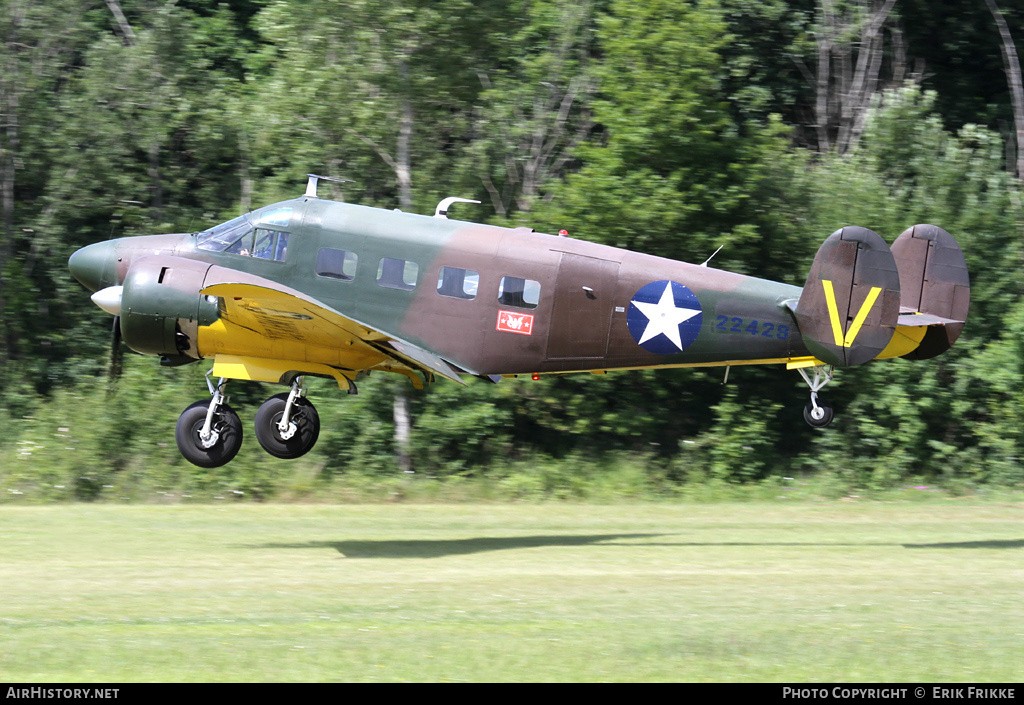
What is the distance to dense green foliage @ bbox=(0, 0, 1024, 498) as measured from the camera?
1853 cm

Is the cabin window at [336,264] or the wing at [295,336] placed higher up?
the cabin window at [336,264]

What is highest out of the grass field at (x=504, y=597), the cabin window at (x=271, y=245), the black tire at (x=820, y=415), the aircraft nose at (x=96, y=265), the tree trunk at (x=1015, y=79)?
the tree trunk at (x=1015, y=79)

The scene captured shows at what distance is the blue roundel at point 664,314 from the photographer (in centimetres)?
1252

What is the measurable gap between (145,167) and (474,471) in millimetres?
9999

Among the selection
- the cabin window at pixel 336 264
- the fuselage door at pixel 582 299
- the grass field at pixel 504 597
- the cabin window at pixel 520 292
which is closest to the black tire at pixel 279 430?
the grass field at pixel 504 597

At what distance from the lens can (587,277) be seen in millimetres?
12531

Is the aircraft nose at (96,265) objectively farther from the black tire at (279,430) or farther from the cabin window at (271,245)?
the black tire at (279,430)

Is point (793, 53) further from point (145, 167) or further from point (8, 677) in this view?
point (8, 677)

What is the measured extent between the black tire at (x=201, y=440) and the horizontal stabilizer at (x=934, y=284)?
28.0 ft

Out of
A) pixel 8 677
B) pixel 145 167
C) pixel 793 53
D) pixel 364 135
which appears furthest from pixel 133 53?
pixel 8 677

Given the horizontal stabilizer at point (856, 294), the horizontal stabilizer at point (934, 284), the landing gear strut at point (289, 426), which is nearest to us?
the horizontal stabilizer at point (856, 294)

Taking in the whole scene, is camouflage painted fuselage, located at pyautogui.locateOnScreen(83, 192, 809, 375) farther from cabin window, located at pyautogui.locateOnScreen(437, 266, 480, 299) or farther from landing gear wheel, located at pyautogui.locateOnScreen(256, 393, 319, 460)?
landing gear wheel, located at pyautogui.locateOnScreen(256, 393, 319, 460)

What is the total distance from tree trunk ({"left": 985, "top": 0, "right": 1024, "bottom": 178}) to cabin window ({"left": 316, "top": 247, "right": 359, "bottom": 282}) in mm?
16799

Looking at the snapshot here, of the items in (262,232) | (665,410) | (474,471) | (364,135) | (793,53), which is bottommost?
(474,471)
